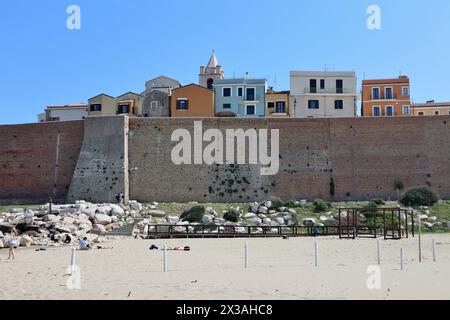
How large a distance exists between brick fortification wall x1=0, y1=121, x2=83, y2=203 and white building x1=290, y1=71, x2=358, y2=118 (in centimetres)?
1667

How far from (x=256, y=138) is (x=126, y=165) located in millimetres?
8567

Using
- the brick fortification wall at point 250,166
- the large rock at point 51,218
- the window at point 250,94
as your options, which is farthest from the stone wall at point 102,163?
the window at point 250,94

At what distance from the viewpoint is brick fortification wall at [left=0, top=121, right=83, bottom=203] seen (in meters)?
38.0

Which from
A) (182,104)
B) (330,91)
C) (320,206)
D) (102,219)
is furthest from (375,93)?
(102,219)

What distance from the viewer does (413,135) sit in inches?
1446

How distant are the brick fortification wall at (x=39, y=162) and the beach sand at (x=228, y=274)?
1880 cm

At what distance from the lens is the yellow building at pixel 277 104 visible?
45188mm

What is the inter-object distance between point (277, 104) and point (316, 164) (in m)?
9.83

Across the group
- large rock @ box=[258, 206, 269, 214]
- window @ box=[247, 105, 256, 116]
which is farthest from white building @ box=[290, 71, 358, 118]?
large rock @ box=[258, 206, 269, 214]

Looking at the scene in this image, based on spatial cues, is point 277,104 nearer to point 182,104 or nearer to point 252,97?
point 252,97

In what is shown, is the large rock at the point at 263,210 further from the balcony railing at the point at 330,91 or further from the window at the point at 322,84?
the window at the point at 322,84

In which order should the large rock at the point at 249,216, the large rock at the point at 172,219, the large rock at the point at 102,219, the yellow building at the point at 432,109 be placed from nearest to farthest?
the large rock at the point at 102,219 < the large rock at the point at 172,219 < the large rock at the point at 249,216 < the yellow building at the point at 432,109
